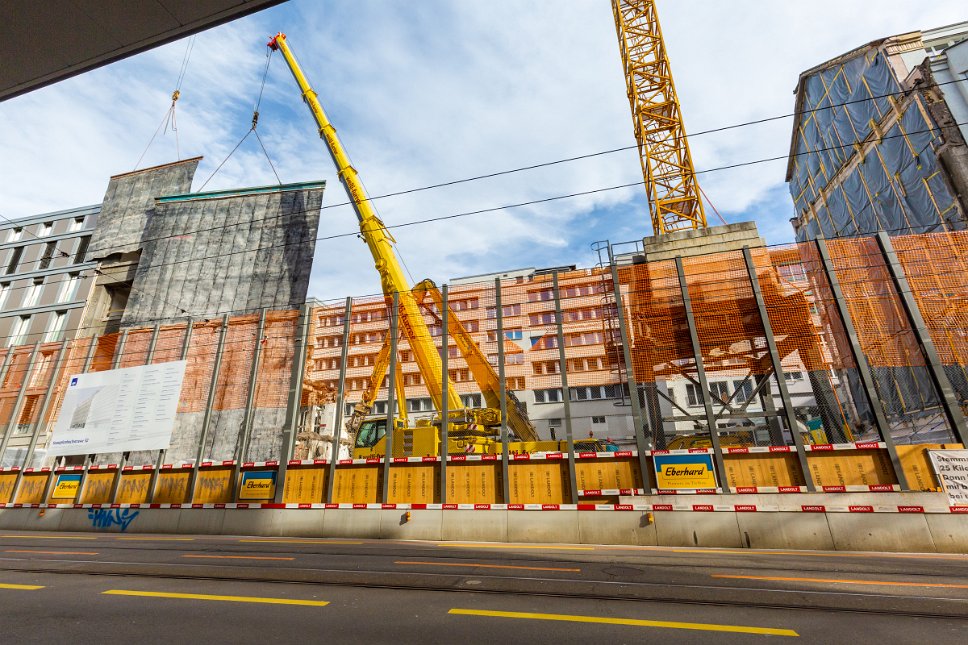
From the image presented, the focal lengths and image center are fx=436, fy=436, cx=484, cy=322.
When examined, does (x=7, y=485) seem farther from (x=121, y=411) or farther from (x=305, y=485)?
(x=305, y=485)

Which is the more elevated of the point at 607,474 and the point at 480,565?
the point at 607,474

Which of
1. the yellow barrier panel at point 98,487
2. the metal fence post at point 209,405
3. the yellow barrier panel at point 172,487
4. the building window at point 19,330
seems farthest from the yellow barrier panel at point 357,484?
the building window at point 19,330

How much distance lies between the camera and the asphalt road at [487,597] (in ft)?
14.2

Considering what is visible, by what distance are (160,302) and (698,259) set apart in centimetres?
3715

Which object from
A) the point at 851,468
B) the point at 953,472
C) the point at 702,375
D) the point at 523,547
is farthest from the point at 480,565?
the point at 953,472

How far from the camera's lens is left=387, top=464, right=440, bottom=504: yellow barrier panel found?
1291cm

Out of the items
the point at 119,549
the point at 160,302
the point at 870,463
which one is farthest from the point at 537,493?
the point at 160,302

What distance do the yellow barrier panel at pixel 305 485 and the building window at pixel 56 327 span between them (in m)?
36.4

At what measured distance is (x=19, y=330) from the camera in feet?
125

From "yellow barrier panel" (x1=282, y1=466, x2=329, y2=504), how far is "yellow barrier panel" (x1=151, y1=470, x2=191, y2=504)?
4007mm

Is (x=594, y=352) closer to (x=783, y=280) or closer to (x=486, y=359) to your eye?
(x=486, y=359)

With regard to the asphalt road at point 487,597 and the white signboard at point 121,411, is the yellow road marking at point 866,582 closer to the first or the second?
the asphalt road at point 487,597

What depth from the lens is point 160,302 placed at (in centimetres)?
3331

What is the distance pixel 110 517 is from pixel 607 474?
16.8 metres
